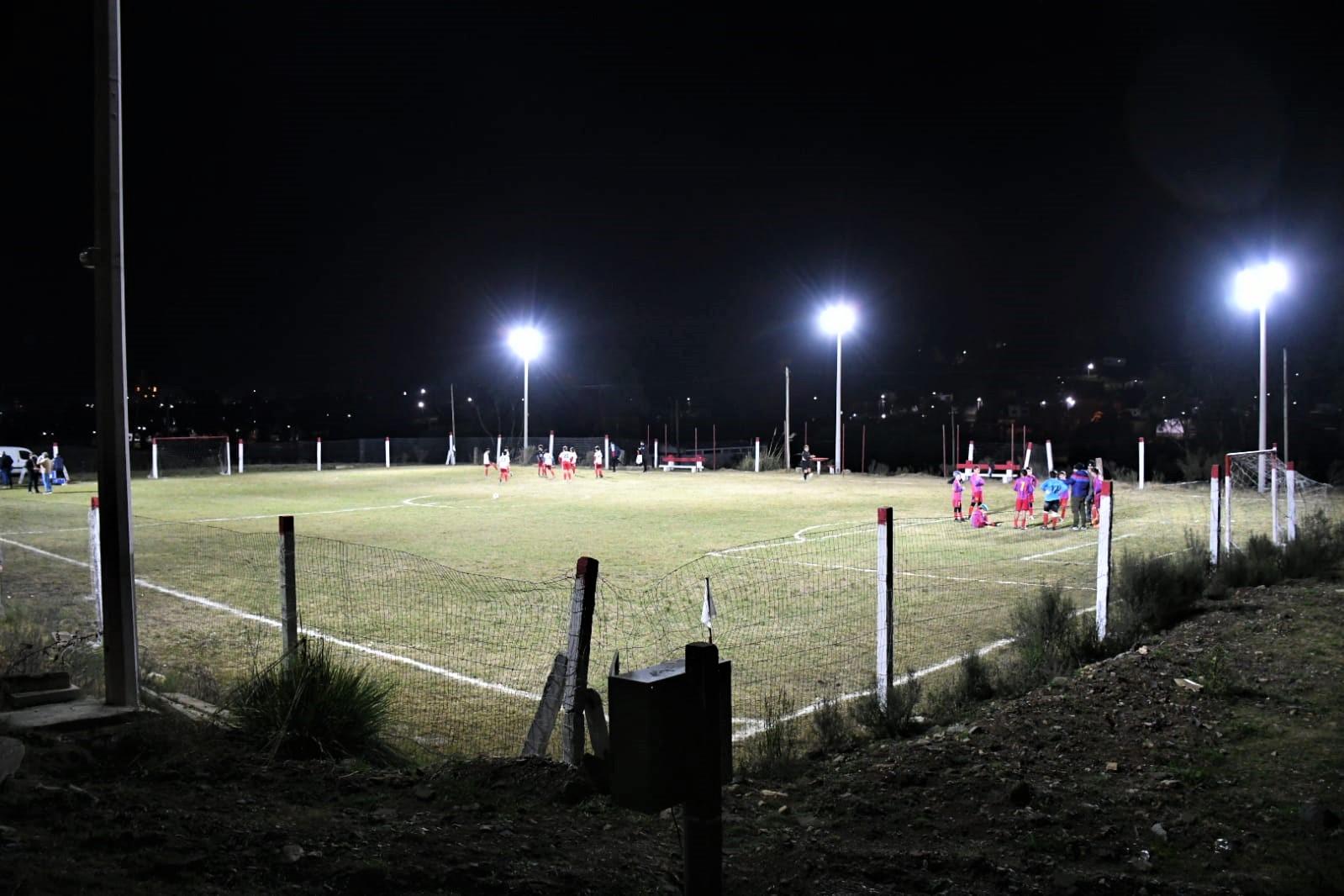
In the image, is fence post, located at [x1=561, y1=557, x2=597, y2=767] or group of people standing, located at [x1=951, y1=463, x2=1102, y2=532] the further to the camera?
group of people standing, located at [x1=951, y1=463, x2=1102, y2=532]

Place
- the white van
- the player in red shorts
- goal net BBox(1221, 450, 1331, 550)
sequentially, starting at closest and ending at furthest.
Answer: goal net BBox(1221, 450, 1331, 550) → the player in red shorts → the white van

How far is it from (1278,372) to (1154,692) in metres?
69.6

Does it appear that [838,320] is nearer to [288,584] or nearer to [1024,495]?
[1024,495]

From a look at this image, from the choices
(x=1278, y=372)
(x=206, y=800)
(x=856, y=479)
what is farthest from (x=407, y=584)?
(x=1278, y=372)

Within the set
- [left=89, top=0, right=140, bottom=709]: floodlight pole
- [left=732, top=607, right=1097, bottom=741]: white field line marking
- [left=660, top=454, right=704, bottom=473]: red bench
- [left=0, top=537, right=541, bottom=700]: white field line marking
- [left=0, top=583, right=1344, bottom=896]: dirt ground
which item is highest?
[left=89, top=0, right=140, bottom=709]: floodlight pole

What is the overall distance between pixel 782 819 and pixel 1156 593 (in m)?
7.40

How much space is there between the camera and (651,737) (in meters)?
2.92

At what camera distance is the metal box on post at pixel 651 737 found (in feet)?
9.52

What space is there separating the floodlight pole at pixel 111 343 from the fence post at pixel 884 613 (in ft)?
17.9

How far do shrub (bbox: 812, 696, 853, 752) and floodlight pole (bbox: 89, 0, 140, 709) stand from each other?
477 cm

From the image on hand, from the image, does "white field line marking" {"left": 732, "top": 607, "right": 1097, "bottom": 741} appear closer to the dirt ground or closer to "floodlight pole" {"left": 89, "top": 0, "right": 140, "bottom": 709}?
the dirt ground

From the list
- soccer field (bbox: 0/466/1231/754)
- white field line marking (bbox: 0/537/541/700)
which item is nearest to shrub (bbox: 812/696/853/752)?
soccer field (bbox: 0/466/1231/754)

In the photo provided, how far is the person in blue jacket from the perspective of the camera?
19.9m

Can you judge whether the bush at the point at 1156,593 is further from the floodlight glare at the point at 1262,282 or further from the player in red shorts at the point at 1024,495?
the floodlight glare at the point at 1262,282
